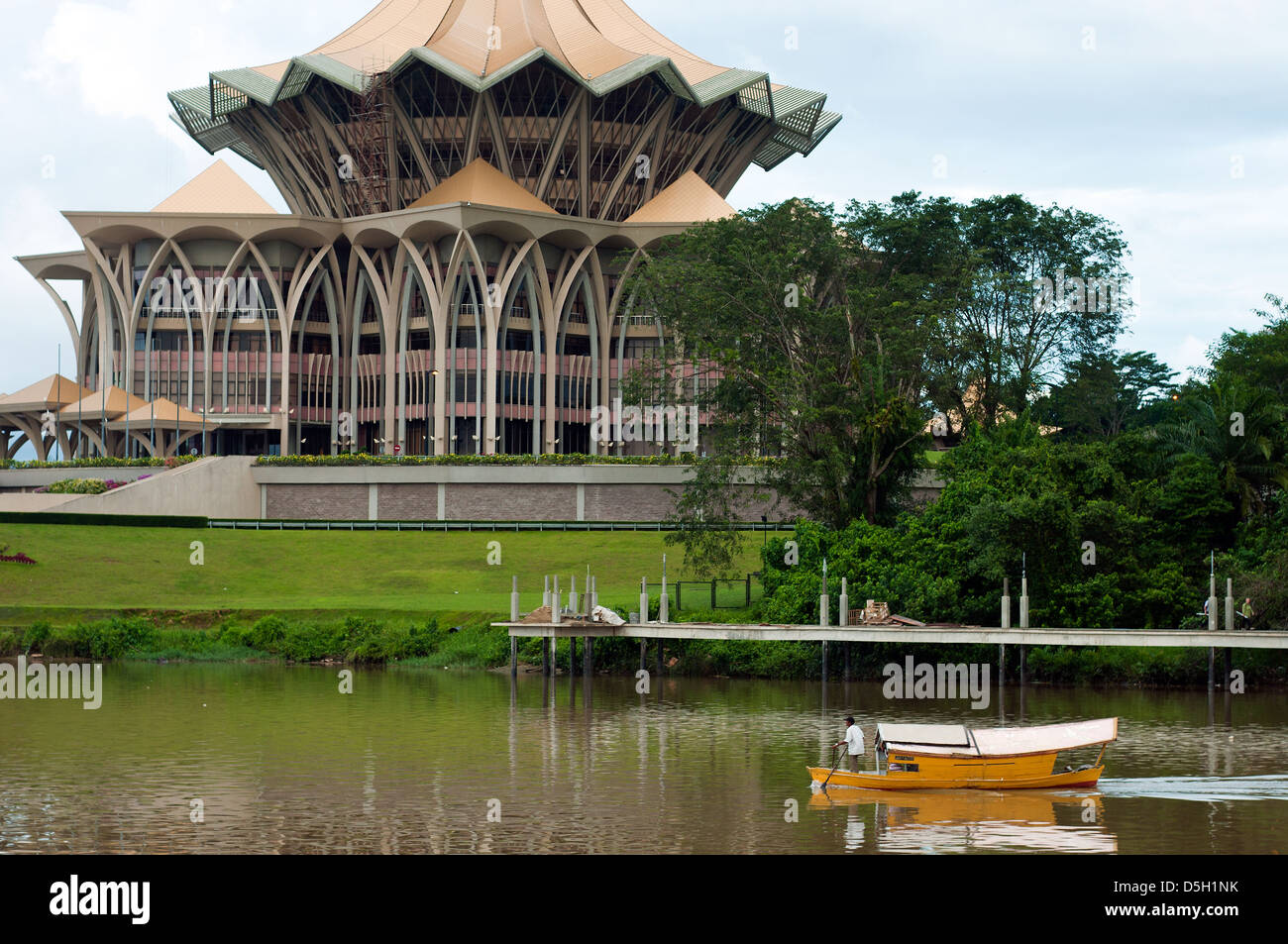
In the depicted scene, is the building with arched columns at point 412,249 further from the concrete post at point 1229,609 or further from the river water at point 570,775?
the concrete post at point 1229,609

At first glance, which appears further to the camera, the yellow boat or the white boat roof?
the white boat roof

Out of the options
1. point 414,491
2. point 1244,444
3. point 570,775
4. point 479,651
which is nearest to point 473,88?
point 414,491

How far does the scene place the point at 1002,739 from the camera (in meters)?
30.1

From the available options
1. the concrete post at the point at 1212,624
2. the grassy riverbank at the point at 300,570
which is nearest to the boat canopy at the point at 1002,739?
the concrete post at the point at 1212,624

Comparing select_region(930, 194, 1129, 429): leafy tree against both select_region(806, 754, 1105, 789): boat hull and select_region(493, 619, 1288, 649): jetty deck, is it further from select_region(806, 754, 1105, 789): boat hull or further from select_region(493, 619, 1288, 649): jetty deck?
select_region(806, 754, 1105, 789): boat hull

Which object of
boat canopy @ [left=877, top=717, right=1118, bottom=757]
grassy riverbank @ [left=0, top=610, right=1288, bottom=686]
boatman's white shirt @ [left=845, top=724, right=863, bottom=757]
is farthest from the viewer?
grassy riverbank @ [left=0, top=610, right=1288, bottom=686]

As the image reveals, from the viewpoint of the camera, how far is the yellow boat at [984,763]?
2970cm

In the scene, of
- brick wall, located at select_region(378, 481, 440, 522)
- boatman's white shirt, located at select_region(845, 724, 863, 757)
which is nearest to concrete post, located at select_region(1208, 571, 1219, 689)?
boatman's white shirt, located at select_region(845, 724, 863, 757)

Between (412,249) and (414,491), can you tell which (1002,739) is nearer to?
(414,491)

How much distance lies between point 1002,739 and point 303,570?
132 ft

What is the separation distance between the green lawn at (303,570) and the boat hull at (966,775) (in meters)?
25.8

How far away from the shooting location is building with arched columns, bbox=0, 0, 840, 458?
334 ft

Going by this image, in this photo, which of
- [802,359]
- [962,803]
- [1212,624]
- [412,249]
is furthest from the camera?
[412,249]

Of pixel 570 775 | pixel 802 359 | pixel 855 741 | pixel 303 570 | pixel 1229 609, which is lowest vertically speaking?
pixel 570 775
